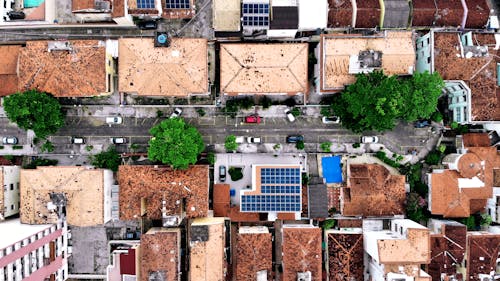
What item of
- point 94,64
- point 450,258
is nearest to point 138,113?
point 94,64

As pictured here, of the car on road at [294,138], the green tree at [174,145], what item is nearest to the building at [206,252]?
the green tree at [174,145]

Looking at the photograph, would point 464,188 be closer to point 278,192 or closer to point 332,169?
point 332,169

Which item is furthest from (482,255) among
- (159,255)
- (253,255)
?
(159,255)

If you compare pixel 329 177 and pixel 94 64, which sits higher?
pixel 94 64

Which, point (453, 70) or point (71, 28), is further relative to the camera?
point (71, 28)

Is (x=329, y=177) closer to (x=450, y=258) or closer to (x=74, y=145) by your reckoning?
(x=450, y=258)
